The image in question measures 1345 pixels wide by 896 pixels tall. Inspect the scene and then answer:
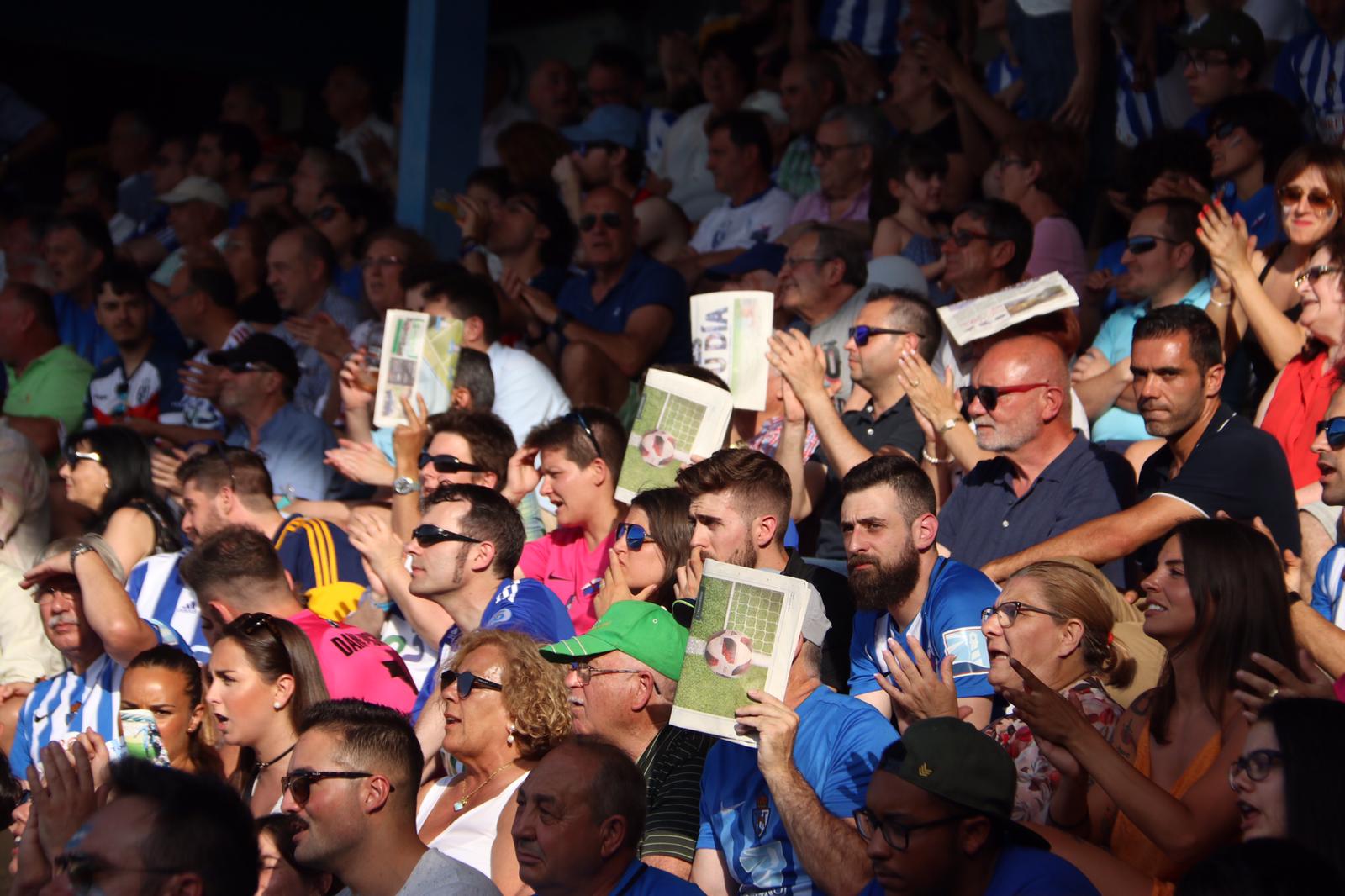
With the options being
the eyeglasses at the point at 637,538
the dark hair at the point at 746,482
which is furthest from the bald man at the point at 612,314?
the dark hair at the point at 746,482

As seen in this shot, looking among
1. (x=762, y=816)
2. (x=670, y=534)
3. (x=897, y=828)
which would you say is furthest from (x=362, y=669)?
(x=897, y=828)

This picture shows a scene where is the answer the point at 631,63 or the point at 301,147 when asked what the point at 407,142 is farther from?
the point at 301,147

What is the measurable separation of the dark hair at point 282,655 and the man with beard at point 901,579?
5.88ft

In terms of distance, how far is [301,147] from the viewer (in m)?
12.7

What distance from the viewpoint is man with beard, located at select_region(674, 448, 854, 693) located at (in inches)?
201

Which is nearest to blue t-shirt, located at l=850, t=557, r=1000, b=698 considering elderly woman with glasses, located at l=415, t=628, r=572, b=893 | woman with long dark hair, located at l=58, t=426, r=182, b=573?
elderly woman with glasses, located at l=415, t=628, r=572, b=893

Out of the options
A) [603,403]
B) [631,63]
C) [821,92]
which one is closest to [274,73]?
[631,63]

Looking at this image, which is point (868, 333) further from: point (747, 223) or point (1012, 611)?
point (747, 223)

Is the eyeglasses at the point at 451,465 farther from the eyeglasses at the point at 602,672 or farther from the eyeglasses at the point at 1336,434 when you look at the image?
the eyeglasses at the point at 1336,434

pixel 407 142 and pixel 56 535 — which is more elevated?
pixel 407 142

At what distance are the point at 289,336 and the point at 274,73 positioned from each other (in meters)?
6.40

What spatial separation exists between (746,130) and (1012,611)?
5.39 m

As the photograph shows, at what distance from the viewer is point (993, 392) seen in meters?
5.56

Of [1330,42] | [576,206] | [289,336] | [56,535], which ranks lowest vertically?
[56,535]
